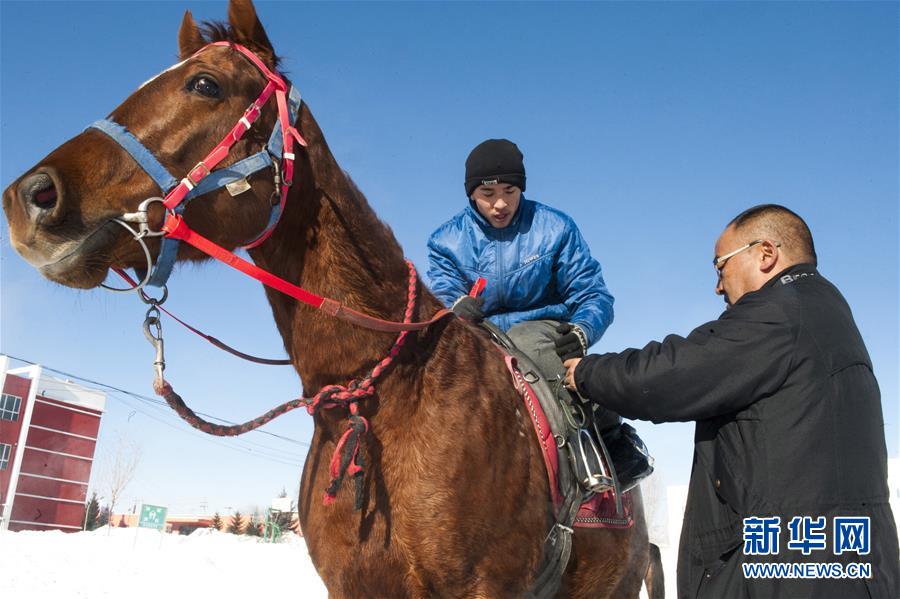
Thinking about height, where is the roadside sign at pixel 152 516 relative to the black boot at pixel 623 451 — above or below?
below

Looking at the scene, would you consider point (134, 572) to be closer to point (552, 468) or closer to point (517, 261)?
point (517, 261)

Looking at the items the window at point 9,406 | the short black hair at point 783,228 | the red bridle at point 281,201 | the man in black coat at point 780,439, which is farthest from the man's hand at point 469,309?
the window at point 9,406

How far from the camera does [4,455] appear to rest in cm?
5709

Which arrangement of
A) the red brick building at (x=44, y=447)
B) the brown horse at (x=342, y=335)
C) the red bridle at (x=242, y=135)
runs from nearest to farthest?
the brown horse at (x=342, y=335) < the red bridle at (x=242, y=135) < the red brick building at (x=44, y=447)

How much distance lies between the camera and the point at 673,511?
23.8 meters

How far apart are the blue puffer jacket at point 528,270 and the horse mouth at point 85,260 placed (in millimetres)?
2400

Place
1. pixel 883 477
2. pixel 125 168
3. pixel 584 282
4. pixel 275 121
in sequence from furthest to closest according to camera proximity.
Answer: pixel 584 282 < pixel 275 121 < pixel 125 168 < pixel 883 477

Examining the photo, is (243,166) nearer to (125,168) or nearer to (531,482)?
(125,168)

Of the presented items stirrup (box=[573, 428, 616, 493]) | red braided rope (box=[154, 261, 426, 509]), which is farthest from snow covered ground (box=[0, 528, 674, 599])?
stirrup (box=[573, 428, 616, 493])

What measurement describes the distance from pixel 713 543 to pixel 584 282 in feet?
8.04

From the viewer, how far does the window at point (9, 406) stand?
56.8m

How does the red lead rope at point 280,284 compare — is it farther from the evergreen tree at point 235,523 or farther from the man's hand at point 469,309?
the evergreen tree at point 235,523

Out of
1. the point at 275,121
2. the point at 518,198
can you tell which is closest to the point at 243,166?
the point at 275,121

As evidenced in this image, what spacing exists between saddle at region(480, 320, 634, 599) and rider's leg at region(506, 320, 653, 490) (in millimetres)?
195
